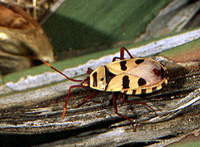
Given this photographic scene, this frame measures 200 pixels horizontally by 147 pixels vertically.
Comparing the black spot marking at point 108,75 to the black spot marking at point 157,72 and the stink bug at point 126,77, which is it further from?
the black spot marking at point 157,72

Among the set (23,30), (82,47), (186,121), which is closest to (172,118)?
(186,121)

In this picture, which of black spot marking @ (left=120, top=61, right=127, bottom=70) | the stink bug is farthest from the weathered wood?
black spot marking @ (left=120, top=61, right=127, bottom=70)

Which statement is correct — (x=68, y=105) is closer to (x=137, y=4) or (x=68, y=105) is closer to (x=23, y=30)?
(x=23, y=30)

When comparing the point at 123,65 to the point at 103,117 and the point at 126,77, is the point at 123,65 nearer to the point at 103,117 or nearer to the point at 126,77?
the point at 126,77

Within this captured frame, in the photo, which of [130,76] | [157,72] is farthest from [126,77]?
[157,72]

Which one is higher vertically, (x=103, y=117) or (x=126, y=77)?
(x=126, y=77)

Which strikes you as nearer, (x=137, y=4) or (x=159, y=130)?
(x=159, y=130)

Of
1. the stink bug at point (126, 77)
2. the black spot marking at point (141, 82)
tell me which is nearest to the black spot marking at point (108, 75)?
the stink bug at point (126, 77)

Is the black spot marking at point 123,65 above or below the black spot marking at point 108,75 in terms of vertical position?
above
